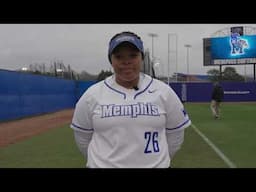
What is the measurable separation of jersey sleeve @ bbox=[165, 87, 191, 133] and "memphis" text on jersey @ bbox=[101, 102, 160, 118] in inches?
5.9

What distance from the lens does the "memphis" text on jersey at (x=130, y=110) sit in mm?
2939

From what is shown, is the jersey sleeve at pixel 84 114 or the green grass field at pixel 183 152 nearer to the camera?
the jersey sleeve at pixel 84 114

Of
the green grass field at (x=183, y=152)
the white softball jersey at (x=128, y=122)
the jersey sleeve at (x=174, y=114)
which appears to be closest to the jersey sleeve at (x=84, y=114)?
the white softball jersey at (x=128, y=122)

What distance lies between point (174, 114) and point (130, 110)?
0.37 meters

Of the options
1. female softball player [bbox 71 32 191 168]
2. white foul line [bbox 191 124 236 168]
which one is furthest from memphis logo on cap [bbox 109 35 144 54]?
white foul line [bbox 191 124 236 168]

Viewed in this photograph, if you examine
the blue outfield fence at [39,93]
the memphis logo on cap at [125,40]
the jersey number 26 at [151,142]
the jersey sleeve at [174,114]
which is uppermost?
the memphis logo on cap at [125,40]

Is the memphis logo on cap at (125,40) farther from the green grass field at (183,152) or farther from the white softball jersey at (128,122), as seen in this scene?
the green grass field at (183,152)

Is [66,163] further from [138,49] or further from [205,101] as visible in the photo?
[205,101]

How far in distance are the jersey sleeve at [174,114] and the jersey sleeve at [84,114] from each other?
487mm

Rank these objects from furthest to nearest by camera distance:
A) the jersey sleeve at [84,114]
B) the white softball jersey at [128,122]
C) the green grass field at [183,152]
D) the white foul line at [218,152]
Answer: the green grass field at [183,152] → the white foul line at [218,152] → the jersey sleeve at [84,114] → the white softball jersey at [128,122]

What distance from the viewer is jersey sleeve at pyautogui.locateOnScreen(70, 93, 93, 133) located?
310 centimetres

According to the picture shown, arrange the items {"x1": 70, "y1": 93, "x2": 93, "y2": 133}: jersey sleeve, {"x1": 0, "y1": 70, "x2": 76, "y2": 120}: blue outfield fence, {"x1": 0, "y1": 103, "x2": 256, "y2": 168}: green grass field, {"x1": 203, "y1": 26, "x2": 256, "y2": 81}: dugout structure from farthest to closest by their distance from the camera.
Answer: {"x1": 203, "y1": 26, "x2": 256, "y2": 81}: dugout structure, {"x1": 0, "y1": 70, "x2": 76, "y2": 120}: blue outfield fence, {"x1": 0, "y1": 103, "x2": 256, "y2": 168}: green grass field, {"x1": 70, "y1": 93, "x2": 93, "y2": 133}: jersey sleeve

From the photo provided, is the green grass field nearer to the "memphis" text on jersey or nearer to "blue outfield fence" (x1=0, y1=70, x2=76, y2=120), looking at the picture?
the "memphis" text on jersey
